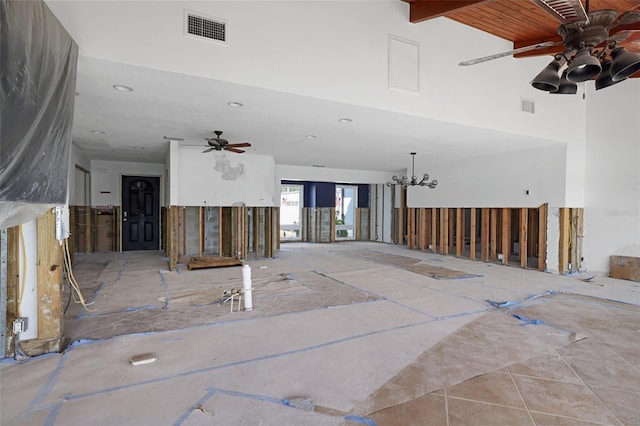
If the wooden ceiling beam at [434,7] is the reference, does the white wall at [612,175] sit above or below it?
below

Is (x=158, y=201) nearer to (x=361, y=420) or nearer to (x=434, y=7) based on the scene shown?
(x=434, y=7)

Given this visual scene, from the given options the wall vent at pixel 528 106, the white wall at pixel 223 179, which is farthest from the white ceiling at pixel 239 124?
the wall vent at pixel 528 106

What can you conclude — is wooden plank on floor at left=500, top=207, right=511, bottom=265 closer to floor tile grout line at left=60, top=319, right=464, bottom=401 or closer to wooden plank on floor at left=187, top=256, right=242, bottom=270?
floor tile grout line at left=60, top=319, right=464, bottom=401

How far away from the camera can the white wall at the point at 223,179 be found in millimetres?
7277

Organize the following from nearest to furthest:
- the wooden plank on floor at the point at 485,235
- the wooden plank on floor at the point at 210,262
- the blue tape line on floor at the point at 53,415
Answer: the blue tape line on floor at the point at 53,415 → the wooden plank on floor at the point at 210,262 → the wooden plank on floor at the point at 485,235

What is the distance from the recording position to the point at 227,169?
7.70 m

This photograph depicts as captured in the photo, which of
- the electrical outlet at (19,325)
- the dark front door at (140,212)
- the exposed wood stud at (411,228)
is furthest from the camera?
the exposed wood stud at (411,228)

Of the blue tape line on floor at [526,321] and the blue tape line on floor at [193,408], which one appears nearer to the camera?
the blue tape line on floor at [193,408]

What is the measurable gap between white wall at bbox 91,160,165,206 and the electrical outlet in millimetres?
7069

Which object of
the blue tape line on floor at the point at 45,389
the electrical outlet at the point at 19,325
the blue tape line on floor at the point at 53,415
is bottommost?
the blue tape line on floor at the point at 53,415

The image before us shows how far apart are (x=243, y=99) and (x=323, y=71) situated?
1.04m

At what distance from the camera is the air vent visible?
10.7 ft

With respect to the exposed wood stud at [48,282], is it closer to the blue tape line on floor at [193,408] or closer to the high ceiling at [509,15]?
the blue tape line on floor at [193,408]

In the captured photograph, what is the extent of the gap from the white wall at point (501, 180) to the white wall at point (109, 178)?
7.93 m
